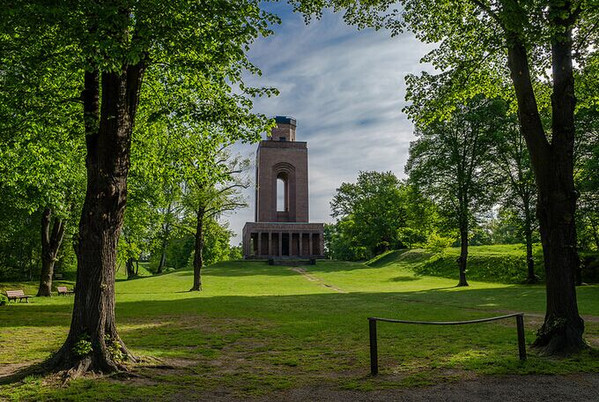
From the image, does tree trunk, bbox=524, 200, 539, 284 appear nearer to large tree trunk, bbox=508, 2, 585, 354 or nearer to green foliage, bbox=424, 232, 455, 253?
green foliage, bbox=424, 232, 455, 253

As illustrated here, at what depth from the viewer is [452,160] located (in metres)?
29.2

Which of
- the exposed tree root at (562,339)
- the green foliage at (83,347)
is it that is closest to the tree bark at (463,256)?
the exposed tree root at (562,339)

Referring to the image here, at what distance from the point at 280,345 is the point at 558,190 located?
6503mm

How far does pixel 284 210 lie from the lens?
60.6 meters

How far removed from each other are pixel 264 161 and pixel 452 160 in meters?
31.8

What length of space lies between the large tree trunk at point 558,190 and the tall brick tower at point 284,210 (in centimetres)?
4381

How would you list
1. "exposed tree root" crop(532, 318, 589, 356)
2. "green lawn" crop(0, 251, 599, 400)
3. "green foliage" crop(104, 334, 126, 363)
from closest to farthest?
"green lawn" crop(0, 251, 599, 400)
"green foliage" crop(104, 334, 126, 363)
"exposed tree root" crop(532, 318, 589, 356)

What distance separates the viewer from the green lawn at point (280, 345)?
6449 mm

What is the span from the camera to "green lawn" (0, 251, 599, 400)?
645cm

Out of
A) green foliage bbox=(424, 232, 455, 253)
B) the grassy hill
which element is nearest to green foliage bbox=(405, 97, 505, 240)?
green foliage bbox=(424, 232, 455, 253)

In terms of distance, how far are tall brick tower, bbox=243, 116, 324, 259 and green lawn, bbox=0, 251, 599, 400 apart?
3451cm

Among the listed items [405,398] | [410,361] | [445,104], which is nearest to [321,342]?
[410,361]

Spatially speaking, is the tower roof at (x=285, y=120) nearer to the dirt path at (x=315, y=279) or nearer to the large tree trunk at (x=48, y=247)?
the dirt path at (x=315, y=279)

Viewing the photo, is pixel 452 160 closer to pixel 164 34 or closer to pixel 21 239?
pixel 164 34
